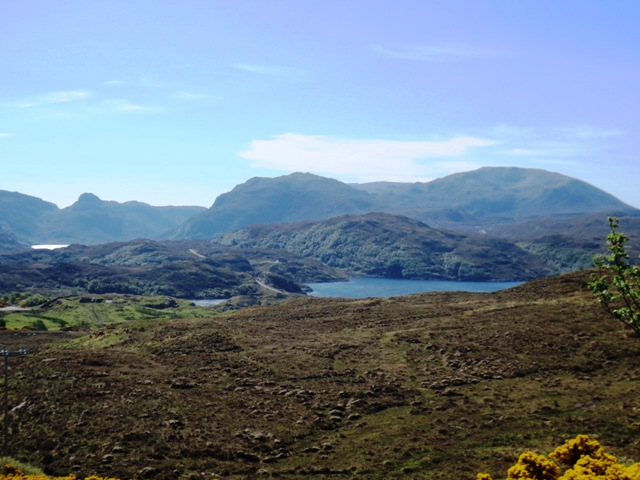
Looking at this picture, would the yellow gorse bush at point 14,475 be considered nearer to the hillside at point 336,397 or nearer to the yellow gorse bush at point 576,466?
the hillside at point 336,397

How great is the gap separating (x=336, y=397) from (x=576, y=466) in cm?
3102

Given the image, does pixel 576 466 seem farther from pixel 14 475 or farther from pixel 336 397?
pixel 14 475

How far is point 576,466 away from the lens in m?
25.7

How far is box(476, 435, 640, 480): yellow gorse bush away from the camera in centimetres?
2411

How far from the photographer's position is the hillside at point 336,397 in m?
40.5

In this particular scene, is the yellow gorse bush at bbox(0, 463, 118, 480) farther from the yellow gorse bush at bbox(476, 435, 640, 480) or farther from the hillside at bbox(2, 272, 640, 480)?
the yellow gorse bush at bbox(476, 435, 640, 480)

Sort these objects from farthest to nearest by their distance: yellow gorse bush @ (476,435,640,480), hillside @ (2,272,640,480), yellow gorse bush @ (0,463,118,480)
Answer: hillside @ (2,272,640,480), yellow gorse bush @ (0,463,118,480), yellow gorse bush @ (476,435,640,480)

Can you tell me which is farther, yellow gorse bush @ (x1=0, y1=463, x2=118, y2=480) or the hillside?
the hillside

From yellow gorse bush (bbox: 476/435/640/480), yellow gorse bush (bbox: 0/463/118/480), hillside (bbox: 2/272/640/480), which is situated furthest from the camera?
hillside (bbox: 2/272/640/480)

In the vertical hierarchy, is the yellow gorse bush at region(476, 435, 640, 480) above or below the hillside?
above

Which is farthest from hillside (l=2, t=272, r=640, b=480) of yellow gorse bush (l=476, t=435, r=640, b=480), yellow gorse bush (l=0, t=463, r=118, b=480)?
yellow gorse bush (l=476, t=435, r=640, b=480)

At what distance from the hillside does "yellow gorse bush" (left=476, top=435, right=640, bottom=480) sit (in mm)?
7673

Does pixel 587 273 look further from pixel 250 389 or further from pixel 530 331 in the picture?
pixel 250 389

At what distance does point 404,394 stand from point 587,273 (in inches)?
2369
